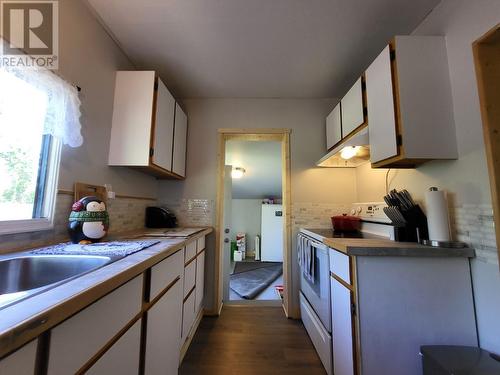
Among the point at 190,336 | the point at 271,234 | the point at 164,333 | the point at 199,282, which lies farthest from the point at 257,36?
the point at 271,234

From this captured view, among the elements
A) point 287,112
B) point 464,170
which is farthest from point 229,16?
point 464,170

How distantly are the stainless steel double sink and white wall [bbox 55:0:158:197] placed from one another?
48cm

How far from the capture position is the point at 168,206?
2.47m

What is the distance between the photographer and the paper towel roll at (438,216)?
48.1 inches

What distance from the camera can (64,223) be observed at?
50.9 inches

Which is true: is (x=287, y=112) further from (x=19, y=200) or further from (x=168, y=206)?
(x=19, y=200)

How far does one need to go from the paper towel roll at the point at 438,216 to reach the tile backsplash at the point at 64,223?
2.19 metres

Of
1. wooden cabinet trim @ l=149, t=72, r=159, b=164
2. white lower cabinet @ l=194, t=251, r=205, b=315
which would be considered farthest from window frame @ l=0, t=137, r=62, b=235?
white lower cabinet @ l=194, t=251, r=205, b=315

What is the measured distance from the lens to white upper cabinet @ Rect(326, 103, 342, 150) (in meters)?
2.12

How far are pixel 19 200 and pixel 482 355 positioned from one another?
2370mm

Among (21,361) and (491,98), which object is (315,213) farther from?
(21,361)

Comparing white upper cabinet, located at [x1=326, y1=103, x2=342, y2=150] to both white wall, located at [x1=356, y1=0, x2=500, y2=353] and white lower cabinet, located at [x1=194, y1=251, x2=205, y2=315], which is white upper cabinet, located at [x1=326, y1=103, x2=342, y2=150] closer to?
white wall, located at [x1=356, y1=0, x2=500, y2=353]

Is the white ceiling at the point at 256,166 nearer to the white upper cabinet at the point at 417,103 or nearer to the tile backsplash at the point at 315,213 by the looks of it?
the tile backsplash at the point at 315,213

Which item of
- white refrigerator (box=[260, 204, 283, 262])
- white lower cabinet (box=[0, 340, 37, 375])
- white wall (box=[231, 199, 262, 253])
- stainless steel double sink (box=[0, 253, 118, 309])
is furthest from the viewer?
white wall (box=[231, 199, 262, 253])
